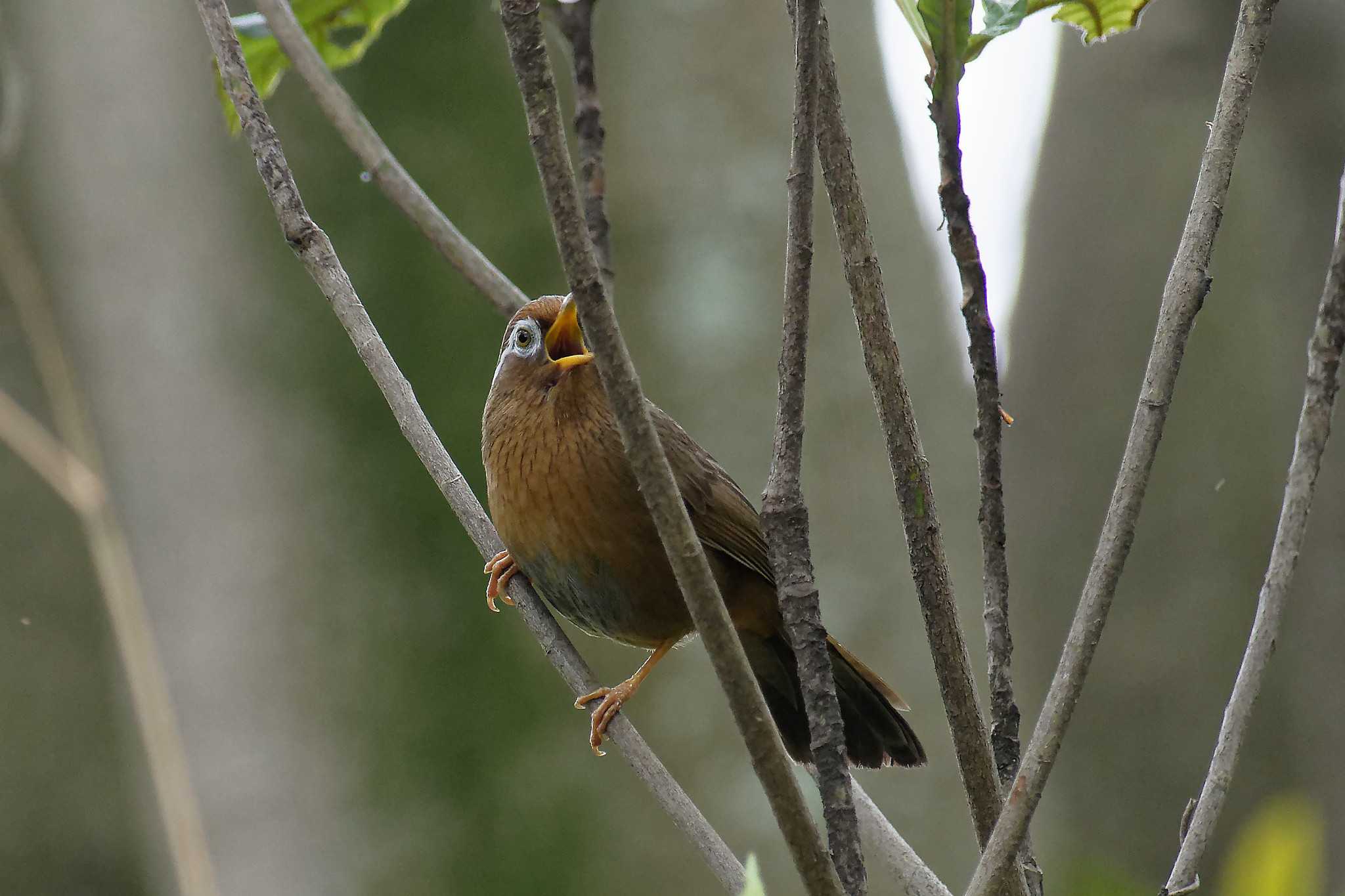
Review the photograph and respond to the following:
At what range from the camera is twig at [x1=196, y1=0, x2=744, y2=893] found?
5.94 ft

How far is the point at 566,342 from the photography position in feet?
10.2

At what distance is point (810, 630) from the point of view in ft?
4.89

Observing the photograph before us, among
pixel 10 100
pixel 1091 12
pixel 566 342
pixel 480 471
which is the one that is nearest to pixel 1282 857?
pixel 1091 12

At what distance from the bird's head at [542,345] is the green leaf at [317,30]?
32.7 inches

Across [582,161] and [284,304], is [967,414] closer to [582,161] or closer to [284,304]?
[284,304]

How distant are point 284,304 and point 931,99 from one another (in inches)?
167

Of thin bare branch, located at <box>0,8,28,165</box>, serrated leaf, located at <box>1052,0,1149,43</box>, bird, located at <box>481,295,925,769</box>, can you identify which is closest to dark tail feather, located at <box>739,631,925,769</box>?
bird, located at <box>481,295,925,769</box>

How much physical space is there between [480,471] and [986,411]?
158 inches

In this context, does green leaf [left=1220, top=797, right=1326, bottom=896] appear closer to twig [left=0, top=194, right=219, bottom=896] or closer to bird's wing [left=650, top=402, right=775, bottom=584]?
twig [left=0, top=194, right=219, bottom=896]

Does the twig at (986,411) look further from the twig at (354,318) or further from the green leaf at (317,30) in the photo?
the green leaf at (317,30)

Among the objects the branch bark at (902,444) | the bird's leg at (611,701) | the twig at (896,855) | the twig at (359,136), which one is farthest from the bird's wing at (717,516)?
the branch bark at (902,444)

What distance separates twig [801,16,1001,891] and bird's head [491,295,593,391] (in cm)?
149

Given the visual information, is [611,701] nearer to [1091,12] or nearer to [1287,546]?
[1287,546]

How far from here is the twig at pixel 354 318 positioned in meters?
1.81
